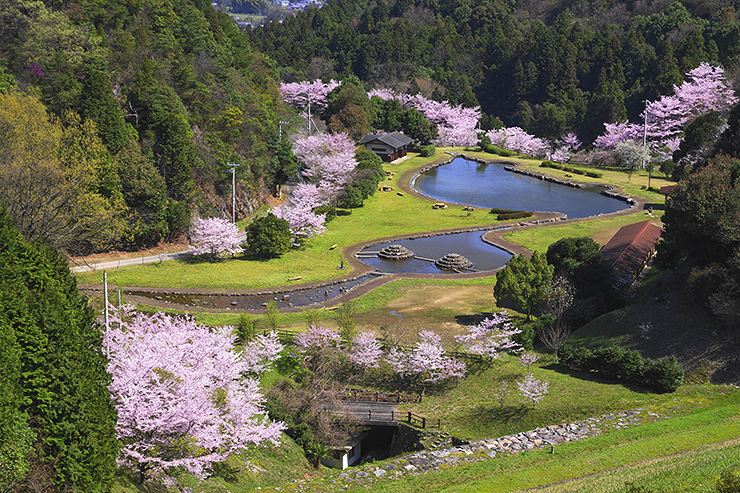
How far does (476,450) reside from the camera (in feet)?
85.7

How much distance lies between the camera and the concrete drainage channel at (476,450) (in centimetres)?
2450

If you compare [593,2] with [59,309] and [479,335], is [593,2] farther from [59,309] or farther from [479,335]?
[59,309]

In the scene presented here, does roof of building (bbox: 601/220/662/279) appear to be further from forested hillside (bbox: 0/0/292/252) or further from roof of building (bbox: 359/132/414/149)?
roof of building (bbox: 359/132/414/149)

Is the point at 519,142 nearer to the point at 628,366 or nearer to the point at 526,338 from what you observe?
the point at 526,338

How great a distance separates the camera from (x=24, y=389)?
18984mm

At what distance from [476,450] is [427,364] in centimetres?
714

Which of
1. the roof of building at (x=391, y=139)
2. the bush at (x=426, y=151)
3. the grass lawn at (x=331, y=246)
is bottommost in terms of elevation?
the grass lawn at (x=331, y=246)

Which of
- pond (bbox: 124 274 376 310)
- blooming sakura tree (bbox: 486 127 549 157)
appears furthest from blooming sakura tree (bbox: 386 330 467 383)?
blooming sakura tree (bbox: 486 127 549 157)

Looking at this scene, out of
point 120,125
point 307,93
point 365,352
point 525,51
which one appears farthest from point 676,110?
point 365,352

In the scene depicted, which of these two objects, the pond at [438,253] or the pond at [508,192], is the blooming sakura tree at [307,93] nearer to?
the pond at [508,192]

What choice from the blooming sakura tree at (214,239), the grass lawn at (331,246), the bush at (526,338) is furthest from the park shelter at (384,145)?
the bush at (526,338)

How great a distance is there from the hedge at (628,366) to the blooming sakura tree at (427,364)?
5433 mm

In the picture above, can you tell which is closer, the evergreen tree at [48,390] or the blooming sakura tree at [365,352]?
the evergreen tree at [48,390]

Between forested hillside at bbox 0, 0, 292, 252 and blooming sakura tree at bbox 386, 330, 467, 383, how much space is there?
877 inches
